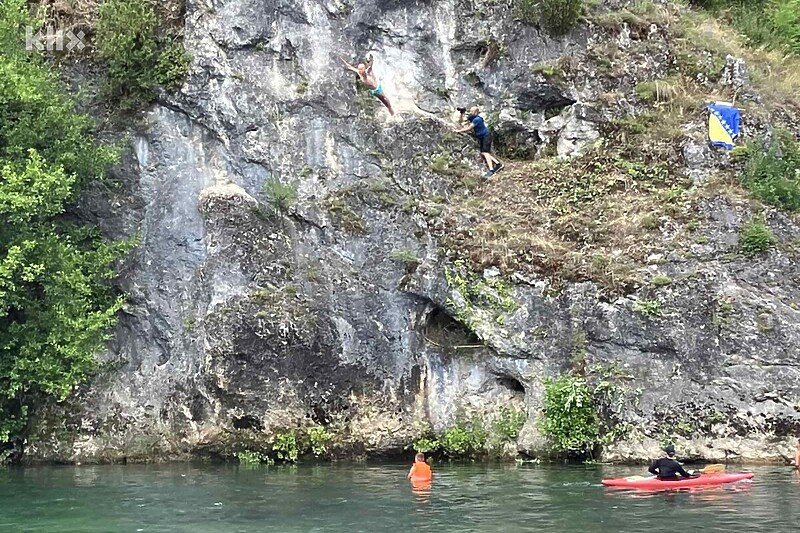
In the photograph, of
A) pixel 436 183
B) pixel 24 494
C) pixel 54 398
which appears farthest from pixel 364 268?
pixel 24 494

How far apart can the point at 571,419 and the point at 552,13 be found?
12310 mm

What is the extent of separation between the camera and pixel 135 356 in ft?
77.6

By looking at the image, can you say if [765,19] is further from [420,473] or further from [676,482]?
[420,473]

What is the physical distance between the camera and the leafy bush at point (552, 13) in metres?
26.4

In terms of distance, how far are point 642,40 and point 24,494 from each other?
802 inches

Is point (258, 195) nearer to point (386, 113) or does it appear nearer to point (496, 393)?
point (386, 113)

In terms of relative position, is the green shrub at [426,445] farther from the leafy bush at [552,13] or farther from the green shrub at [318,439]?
the leafy bush at [552,13]

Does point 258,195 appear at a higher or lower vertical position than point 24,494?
higher

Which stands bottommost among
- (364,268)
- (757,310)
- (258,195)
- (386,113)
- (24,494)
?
(24,494)

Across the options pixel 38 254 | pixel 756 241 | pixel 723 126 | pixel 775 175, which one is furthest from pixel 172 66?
pixel 775 175

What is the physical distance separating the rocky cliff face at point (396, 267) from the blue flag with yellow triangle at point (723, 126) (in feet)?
1.39

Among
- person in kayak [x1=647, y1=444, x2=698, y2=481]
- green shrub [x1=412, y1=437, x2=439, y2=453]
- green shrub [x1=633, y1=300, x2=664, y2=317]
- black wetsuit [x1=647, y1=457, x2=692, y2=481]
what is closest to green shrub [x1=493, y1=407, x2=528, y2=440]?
green shrub [x1=412, y1=437, x2=439, y2=453]

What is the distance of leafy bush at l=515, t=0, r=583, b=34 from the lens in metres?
26.4

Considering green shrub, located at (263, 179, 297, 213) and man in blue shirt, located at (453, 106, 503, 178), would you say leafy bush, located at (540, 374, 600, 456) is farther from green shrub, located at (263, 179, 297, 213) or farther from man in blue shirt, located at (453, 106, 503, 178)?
green shrub, located at (263, 179, 297, 213)
